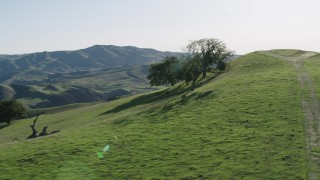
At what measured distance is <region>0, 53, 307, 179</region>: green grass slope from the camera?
1224 inches

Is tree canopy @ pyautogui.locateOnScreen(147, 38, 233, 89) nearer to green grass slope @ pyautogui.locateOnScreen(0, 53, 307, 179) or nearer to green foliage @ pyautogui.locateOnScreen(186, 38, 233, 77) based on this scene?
green foliage @ pyautogui.locateOnScreen(186, 38, 233, 77)

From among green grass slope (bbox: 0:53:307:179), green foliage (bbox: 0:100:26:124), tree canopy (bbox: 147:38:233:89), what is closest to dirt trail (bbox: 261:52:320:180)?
green grass slope (bbox: 0:53:307:179)

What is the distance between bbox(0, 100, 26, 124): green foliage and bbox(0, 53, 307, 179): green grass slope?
6748 cm

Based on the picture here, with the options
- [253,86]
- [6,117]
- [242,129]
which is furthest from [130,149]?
[6,117]

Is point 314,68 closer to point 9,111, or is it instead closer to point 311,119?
point 311,119

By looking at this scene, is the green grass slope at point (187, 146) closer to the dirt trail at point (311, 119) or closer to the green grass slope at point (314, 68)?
the dirt trail at point (311, 119)

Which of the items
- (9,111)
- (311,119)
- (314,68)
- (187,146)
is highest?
(314,68)

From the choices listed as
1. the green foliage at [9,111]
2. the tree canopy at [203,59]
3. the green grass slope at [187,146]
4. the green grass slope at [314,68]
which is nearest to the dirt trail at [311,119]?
the green grass slope at [187,146]

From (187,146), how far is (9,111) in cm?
8842

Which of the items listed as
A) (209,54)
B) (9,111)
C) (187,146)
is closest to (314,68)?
(209,54)

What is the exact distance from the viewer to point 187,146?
38.1 metres

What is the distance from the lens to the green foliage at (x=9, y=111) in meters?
108

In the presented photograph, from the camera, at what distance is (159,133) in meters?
44.5

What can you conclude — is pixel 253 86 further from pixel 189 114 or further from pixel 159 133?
pixel 159 133
